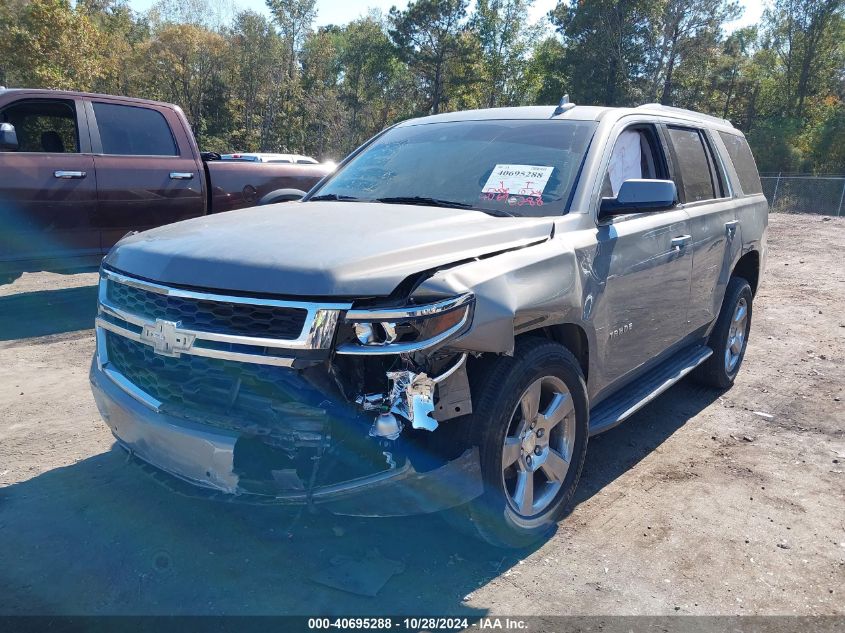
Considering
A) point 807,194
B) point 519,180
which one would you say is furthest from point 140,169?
point 807,194

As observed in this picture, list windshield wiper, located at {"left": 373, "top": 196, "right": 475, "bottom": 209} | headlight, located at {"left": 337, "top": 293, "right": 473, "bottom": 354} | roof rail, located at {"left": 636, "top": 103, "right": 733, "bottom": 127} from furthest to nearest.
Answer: roof rail, located at {"left": 636, "top": 103, "right": 733, "bottom": 127} < windshield wiper, located at {"left": 373, "top": 196, "right": 475, "bottom": 209} < headlight, located at {"left": 337, "top": 293, "right": 473, "bottom": 354}

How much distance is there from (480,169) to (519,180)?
267 millimetres

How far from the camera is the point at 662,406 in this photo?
5.11 meters

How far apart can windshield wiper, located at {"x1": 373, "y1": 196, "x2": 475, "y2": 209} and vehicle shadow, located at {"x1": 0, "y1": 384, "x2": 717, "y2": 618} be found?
1.57 meters

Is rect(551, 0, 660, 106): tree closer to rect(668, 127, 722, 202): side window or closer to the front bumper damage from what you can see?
rect(668, 127, 722, 202): side window

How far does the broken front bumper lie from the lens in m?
2.45

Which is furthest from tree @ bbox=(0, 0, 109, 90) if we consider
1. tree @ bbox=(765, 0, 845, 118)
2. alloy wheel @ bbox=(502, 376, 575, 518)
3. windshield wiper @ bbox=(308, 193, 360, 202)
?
tree @ bbox=(765, 0, 845, 118)

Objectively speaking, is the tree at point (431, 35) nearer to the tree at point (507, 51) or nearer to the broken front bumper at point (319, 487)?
the tree at point (507, 51)

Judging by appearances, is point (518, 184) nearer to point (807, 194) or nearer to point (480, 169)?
point (480, 169)

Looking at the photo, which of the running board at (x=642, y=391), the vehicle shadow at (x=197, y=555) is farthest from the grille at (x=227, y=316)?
the running board at (x=642, y=391)

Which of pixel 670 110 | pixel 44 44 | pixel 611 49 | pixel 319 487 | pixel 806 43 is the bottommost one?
pixel 319 487

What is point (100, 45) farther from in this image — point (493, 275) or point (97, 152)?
point (493, 275)

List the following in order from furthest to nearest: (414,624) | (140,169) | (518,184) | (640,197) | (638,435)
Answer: (140,169)
(638,435)
(518,184)
(640,197)
(414,624)

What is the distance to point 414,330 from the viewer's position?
2443 mm
